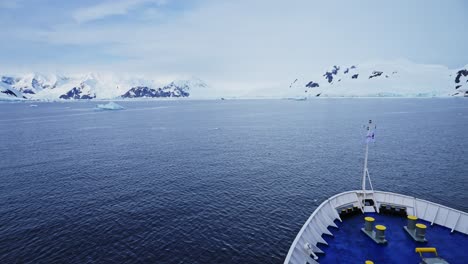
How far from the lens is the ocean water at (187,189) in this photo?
3909 centimetres

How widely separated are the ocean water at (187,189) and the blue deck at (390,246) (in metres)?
10.7

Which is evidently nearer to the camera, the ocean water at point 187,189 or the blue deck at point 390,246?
the blue deck at point 390,246

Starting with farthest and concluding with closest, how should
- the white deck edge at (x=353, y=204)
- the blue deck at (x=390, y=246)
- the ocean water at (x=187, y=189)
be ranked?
the ocean water at (x=187, y=189), the blue deck at (x=390, y=246), the white deck edge at (x=353, y=204)

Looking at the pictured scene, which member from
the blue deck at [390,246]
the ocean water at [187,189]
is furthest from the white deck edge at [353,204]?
the ocean water at [187,189]

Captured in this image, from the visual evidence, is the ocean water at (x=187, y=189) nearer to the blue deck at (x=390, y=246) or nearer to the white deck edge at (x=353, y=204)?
the white deck edge at (x=353, y=204)

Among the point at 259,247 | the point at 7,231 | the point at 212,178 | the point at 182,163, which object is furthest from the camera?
the point at 182,163

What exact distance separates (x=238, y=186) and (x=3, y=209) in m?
42.2

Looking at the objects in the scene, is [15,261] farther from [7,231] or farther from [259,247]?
[259,247]

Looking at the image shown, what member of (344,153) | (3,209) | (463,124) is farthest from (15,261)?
(463,124)

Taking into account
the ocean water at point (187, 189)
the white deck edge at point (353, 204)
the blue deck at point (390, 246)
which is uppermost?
the white deck edge at point (353, 204)

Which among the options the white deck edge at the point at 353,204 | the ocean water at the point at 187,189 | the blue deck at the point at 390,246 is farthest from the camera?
the ocean water at the point at 187,189

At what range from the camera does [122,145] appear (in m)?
102

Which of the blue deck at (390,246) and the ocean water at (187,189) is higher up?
the blue deck at (390,246)

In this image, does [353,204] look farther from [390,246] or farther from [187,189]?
[187,189]
